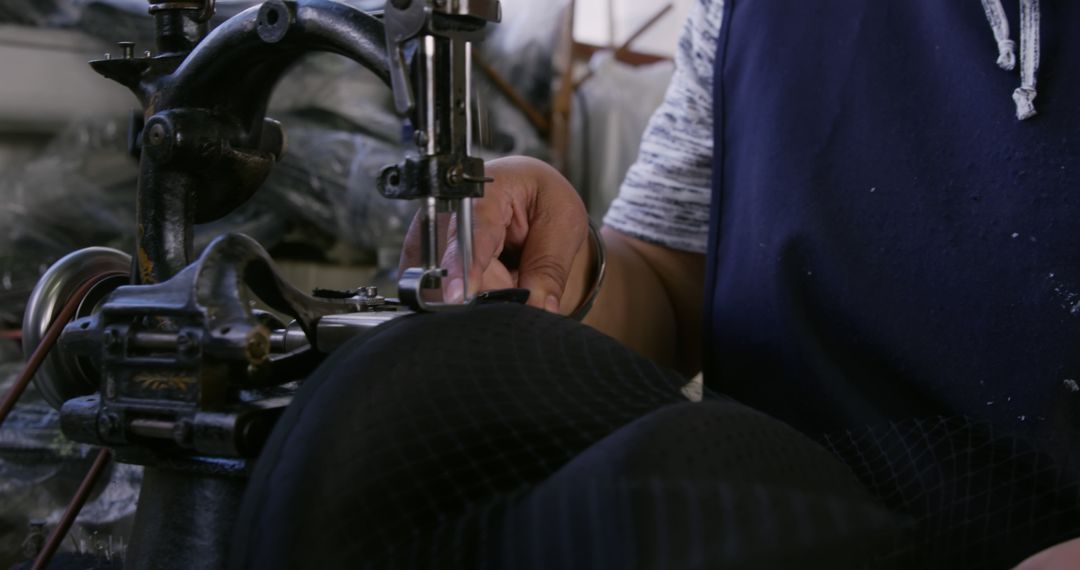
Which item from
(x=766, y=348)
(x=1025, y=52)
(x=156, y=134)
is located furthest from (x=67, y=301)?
(x=1025, y=52)

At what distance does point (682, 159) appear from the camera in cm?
98

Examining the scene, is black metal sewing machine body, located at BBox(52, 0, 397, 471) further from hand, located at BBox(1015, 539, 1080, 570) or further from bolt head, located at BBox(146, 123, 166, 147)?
hand, located at BBox(1015, 539, 1080, 570)

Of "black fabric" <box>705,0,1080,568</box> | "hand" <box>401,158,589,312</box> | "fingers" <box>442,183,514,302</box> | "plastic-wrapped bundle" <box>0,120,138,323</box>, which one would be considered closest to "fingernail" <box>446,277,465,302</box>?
"fingers" <box>442,183,514,302</box>

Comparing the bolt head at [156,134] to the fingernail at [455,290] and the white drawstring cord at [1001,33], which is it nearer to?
the fingernail at [455,290]

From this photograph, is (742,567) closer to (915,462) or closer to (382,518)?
(382,518)

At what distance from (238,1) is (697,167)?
45 centimetres

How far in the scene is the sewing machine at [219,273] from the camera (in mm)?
447

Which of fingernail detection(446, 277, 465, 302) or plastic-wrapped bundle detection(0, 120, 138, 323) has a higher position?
fingernail detection(446, 277, 465, 302)

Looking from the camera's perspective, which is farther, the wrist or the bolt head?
the wrist

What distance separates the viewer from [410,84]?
48 cm

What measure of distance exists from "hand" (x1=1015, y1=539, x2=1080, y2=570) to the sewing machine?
1.00 feet

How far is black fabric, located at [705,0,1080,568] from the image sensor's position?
673mm

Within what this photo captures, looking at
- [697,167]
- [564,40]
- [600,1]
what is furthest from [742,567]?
[600,1]

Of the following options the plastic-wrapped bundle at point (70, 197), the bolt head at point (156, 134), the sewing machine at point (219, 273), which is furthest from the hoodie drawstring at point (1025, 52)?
the plastic-wrapped bundle at point (70, 197)
